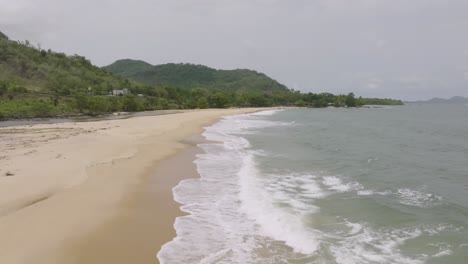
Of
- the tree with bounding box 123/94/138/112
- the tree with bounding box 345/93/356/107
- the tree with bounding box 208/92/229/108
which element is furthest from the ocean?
the tree with bounding box 345/93/356/107

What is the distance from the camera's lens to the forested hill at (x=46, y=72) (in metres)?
134

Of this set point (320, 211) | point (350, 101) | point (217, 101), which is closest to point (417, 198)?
point (320, 211)

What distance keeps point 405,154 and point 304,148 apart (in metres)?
6.91

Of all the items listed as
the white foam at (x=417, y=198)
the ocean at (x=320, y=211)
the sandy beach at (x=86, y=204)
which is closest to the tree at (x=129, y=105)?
the sandy beach at (x=86, y=204)

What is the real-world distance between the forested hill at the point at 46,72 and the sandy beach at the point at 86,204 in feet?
362

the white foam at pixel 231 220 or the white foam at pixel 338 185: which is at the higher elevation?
the white foam at pixel 231 220

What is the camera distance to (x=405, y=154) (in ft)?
89.7

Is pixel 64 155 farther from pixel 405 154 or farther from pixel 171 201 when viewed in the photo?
pixel 405 154

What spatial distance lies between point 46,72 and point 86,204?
150138mm

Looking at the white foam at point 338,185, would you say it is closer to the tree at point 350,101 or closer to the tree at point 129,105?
the tree at point 129,105

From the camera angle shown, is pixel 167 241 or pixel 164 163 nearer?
pixel 167 241

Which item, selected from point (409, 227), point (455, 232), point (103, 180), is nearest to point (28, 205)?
point (103, 180)

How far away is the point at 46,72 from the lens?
145875 mm

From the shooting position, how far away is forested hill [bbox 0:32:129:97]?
438 ft
